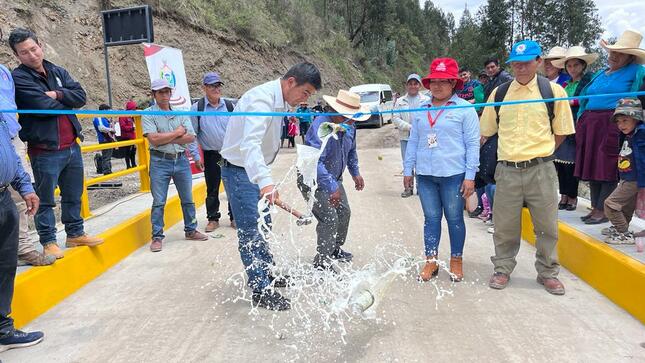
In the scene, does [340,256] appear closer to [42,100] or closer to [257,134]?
[257,134]

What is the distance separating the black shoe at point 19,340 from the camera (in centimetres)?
320

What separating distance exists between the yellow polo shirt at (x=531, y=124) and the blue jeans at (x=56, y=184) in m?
3.90

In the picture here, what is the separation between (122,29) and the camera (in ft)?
34.3

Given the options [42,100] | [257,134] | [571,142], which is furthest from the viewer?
[571,142]

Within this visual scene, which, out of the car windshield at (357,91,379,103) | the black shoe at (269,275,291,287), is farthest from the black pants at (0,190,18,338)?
Result: the car windshield at (357,91,379,103)

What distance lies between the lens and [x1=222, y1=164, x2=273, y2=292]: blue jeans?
147 inches

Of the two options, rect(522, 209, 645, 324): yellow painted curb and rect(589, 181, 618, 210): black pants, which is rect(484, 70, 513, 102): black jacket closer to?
rect(589, 181, 618, 210): black pants

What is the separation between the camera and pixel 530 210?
414 cm

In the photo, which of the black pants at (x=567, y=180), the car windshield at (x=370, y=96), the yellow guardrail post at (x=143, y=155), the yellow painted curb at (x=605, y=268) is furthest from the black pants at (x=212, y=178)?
the car windshield at (x=370, y=96)

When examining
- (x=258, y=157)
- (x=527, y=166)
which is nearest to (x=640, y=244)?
(x=527, y=166)

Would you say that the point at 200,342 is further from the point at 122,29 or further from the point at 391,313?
the point at 122,29

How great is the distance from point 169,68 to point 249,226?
6.73 meters

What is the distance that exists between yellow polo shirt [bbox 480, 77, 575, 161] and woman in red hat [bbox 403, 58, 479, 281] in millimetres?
285

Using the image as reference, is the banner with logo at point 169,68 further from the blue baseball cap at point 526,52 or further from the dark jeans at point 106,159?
the blue baseball cap at point 526,52
